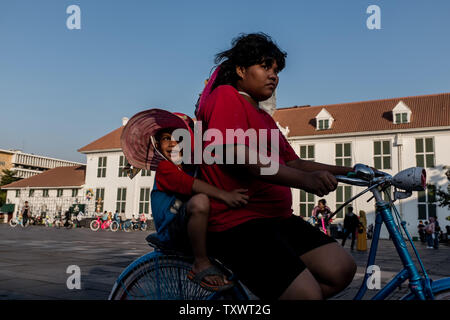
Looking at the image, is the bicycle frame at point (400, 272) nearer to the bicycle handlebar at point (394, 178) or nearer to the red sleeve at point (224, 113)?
the bicycle handlebar at point (394, 178)

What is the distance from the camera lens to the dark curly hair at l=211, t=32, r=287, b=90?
1896 millimetres

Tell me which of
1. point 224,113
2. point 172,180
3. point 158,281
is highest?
point 224,113

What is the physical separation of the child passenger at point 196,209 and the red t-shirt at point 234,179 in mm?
48

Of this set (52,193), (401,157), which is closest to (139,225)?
(52,193)

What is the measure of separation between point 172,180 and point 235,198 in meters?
0.33

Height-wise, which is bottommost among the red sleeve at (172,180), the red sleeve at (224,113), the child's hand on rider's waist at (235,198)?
the child's hand on rider's waist at (235,198)

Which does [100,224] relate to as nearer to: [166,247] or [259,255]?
[166,247]

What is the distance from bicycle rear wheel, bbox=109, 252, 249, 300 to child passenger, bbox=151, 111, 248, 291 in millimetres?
187

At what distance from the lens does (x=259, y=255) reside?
5.18ft

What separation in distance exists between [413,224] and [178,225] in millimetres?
29695

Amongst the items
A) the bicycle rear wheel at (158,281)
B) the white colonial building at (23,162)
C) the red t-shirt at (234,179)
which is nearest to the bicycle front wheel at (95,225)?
the bicycle rear wheel at (158,281)

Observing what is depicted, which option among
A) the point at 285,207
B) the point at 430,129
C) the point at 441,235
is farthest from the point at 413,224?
the point at 285,207

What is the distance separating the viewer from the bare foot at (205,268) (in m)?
1.67

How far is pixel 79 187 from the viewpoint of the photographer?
42.1 m
